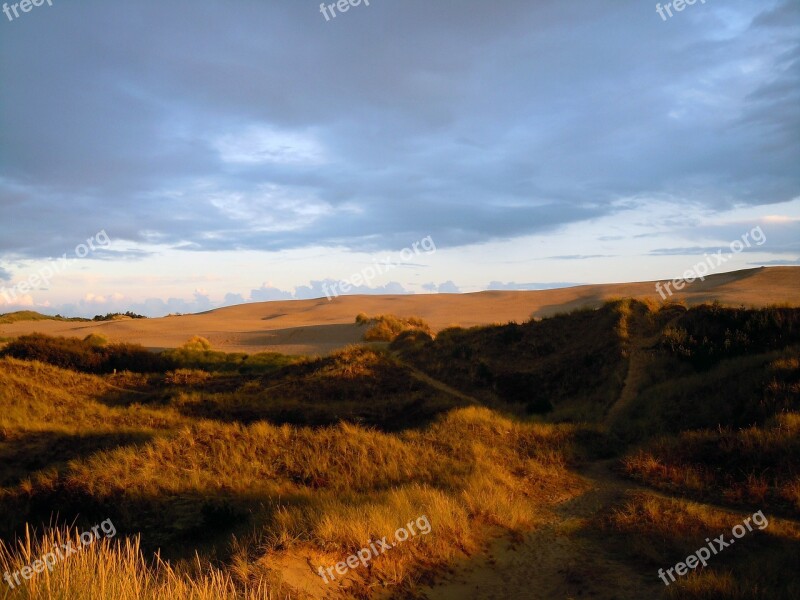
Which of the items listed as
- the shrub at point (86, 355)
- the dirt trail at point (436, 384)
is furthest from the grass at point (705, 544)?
the shrub at point (86, 355)

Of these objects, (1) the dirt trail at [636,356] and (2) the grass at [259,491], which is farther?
(1) the dirt trail at [636,356]

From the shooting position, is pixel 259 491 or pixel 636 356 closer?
pixel 259 491

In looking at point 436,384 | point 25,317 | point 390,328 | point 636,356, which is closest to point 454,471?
point 636,356

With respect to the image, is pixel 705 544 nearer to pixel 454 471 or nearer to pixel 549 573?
pixel 549 573

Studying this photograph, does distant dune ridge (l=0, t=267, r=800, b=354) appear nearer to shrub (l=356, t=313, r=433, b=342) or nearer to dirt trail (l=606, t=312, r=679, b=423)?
shrub (l=356, t=313, r=433, b=342)

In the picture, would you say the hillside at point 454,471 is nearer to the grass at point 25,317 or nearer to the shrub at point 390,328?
the shrub at point 390,328

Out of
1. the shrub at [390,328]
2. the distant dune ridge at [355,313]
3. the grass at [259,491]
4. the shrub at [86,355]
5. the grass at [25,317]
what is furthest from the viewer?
the grass at [25,317]

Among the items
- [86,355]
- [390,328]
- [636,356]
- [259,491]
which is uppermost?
[86,355]

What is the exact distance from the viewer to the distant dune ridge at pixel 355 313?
4094cm

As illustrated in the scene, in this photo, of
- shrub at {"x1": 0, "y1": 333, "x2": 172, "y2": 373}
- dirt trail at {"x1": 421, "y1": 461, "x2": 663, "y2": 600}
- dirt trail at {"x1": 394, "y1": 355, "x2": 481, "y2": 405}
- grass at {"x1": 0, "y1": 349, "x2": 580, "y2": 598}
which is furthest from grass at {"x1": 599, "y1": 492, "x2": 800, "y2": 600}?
shrub at {"x1": 0, "y1": 333, "x2": 172, "y2": 373}

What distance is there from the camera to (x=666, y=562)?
6.30m

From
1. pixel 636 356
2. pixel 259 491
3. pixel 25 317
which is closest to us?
pixel 259 491

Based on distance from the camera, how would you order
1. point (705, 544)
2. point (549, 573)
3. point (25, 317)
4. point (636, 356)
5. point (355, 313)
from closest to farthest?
point (549, 573), point (705, 544), point (636, 356), point (355, 313), point (25, 317)

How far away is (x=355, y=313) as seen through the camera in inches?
2660
